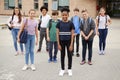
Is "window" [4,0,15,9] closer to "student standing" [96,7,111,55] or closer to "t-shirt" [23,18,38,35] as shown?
"student standing" [96,7,111,55]

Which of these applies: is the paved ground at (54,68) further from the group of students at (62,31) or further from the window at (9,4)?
the window at (9,4)

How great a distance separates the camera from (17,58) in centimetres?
1173

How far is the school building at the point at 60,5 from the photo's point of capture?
151ft

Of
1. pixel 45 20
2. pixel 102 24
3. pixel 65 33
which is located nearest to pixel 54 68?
pixel 65 33

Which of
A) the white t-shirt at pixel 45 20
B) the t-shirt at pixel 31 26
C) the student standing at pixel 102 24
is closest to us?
the t-shirt at pixel 31 26

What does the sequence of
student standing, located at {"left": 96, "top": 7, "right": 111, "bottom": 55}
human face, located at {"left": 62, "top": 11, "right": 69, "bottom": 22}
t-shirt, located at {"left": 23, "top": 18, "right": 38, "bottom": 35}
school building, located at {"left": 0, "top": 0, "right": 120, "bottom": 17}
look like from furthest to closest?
1. school building, located at {"left": 0, "top": 0, "right": 120, "bottom": 17}
2. student standing, located at {"left": 96, "top": 7, "right": 111, "bottom": 55}
3. t-shirt, located at {"left": 23, "top": 18, "right": 38, "bottom": 35}
4. human face, located at {"left": 62, "top": 11, "right": 69, "bottom": 22}

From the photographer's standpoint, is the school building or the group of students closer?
the group of students

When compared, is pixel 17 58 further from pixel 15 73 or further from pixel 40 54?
pixel 15 73

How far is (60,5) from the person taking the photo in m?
47.8

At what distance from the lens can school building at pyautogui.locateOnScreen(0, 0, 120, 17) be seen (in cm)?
4603

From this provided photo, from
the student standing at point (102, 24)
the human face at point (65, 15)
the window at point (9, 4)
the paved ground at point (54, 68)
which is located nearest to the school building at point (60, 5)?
the window at point (9, 4)

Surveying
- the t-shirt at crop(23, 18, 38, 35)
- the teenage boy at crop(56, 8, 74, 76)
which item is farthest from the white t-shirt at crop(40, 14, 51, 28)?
the teenage boy at crop(56, 8, 74, 76)

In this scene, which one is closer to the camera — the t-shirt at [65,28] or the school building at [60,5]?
the t-shirt at [65,28]

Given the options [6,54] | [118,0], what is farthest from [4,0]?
[6,54]
